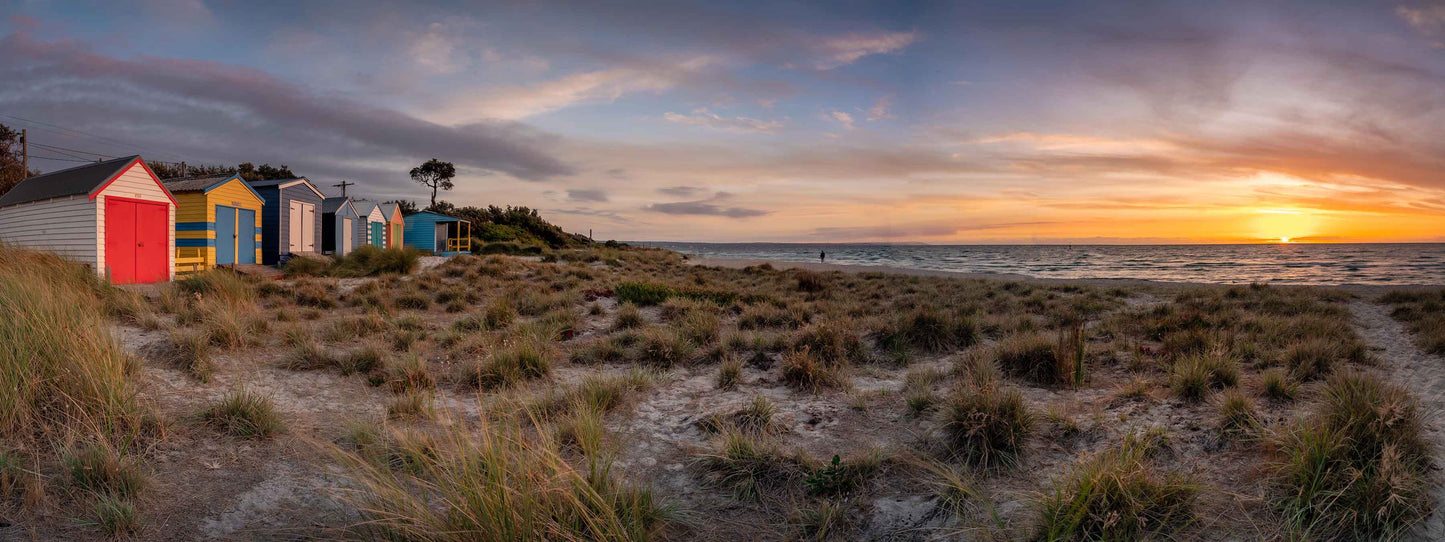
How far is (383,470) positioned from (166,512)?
4.12ft

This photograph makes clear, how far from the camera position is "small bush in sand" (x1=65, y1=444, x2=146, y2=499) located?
343 centimetres

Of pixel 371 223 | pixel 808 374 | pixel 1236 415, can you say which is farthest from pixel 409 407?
pixel 371 223

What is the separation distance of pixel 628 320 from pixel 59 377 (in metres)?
6.89

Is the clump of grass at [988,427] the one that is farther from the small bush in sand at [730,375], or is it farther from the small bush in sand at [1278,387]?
the small bush in sand at [730,375]

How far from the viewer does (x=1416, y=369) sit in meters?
6.36

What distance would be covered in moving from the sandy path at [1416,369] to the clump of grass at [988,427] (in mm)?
1784

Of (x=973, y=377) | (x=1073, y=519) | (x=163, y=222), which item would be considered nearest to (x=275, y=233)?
(x=163, y=222)

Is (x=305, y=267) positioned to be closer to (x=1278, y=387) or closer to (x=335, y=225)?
(x=335, y=225)

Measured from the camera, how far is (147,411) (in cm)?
439

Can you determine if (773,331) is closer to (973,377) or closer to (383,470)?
(973,377)

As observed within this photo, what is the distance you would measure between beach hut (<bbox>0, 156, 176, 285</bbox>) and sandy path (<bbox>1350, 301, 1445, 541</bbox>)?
69.0 feet

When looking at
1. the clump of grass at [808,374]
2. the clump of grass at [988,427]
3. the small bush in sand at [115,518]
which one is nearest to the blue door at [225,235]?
the small bush in sand at [115,518]

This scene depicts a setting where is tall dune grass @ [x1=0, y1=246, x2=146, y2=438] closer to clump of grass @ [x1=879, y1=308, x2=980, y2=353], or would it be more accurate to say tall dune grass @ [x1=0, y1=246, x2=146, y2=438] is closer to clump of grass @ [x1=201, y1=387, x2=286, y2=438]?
clump of grass @ [x1=201, y1=387, x2=286, y2=438]

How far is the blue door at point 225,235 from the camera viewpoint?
20453mm
